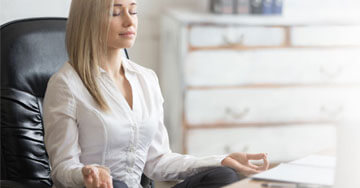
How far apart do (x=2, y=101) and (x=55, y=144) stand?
0.90ft

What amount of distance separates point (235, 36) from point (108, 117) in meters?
1.75

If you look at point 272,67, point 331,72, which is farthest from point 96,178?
point 331,72

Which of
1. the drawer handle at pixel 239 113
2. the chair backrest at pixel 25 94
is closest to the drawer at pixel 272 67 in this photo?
the drawer handle at pixel 239 113

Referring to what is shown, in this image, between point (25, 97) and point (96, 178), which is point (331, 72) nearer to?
point (25, 97)

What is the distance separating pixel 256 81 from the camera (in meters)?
3.25

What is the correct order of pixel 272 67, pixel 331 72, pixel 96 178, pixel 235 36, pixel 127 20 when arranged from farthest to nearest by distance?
pixel 331 72 → pixel 272 67 → pixel 235 36 → pixel 127 20 → pixel 96 178

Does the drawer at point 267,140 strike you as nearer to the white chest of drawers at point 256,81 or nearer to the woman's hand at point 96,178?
the white chest of drawers at point 256,81

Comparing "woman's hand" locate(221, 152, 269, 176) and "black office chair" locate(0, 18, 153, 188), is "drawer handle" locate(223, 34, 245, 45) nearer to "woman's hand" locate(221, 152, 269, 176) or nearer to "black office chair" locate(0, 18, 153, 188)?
"black office chair" locate(0, 18, 153, 188)

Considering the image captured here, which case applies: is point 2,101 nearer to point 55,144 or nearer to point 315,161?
point 55,144

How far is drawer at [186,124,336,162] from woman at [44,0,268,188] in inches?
61.6

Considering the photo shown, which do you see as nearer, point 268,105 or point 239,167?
point 239,167

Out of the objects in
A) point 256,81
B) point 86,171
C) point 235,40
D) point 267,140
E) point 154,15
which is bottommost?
point 267,140

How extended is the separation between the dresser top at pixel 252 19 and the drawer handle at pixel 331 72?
0.83 feet

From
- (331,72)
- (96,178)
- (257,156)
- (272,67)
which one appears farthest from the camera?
(331,72)
